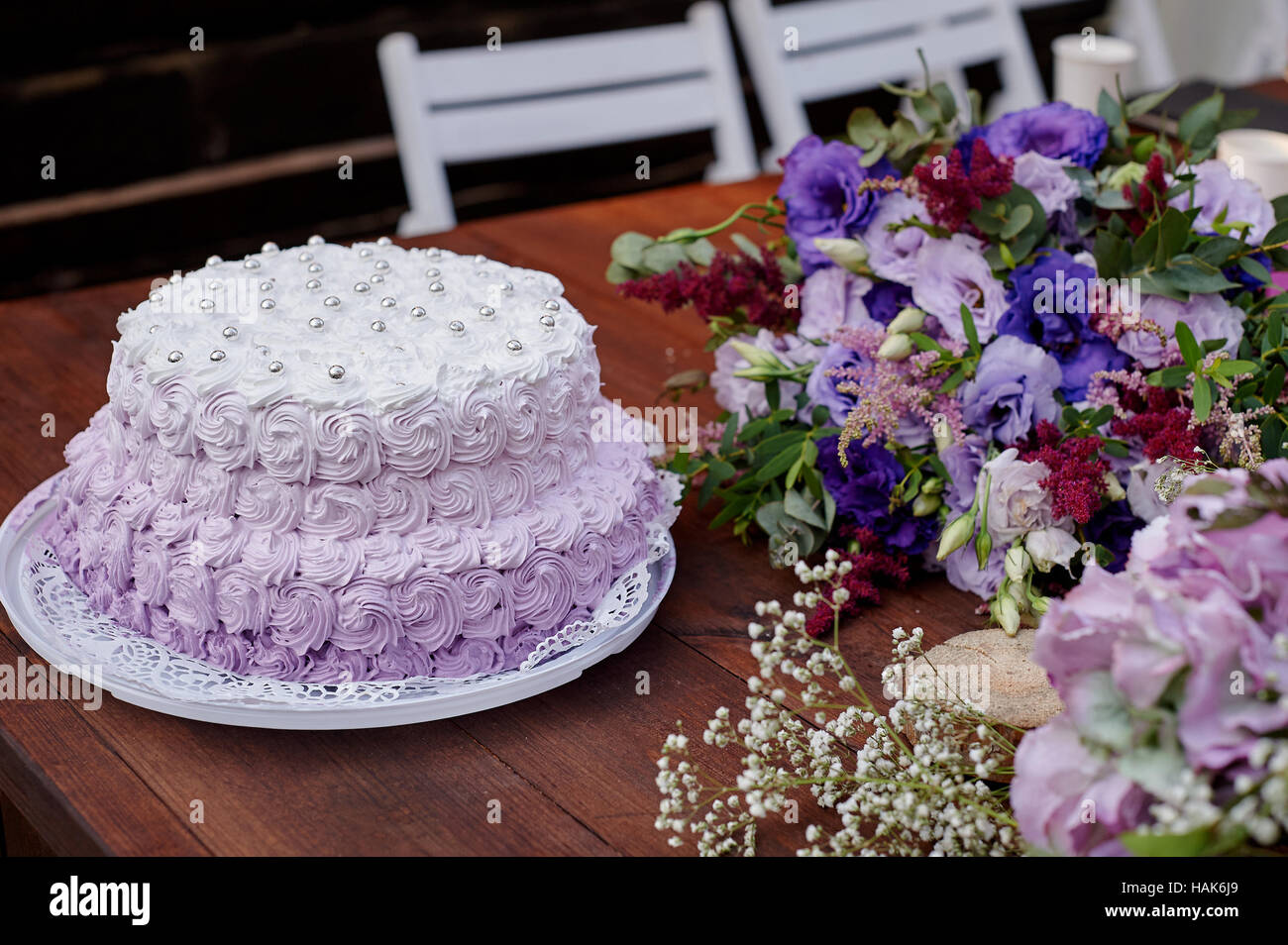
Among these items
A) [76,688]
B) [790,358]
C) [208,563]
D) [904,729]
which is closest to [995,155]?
[790,358]

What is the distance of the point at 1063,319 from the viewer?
3.83 ft

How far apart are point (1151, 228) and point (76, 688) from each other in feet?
3.33

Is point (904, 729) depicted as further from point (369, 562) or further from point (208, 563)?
point (208, 563)

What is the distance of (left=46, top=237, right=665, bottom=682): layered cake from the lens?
1.03 m

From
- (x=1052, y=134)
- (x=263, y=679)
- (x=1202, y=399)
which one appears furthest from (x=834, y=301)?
(x=263, y=679)

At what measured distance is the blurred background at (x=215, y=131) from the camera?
2.64 meters

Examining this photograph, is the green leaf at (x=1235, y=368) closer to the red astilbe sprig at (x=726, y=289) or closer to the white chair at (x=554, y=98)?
the red astilbe sprig at (x=726, y=289)

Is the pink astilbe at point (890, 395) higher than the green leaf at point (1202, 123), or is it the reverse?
the green leaf at point (1202, 123)

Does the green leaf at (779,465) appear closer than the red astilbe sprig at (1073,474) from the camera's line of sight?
No

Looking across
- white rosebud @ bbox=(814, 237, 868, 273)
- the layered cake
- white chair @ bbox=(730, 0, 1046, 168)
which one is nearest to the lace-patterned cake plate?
the layered cake

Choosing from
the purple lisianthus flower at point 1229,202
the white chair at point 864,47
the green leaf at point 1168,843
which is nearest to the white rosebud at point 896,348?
the purple lisianthus flower at point 1229,202

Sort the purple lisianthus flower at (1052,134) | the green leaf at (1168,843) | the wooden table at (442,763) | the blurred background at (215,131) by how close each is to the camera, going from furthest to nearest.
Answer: the blurred background at (215,131) → the purple lisianthus flower at (1052,134) → the wooden table at (442,763) → the green leaf at (1168,843)

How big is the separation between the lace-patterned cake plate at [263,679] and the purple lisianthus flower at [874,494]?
0.19m

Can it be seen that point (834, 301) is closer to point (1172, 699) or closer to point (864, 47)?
point (1172, 699)
